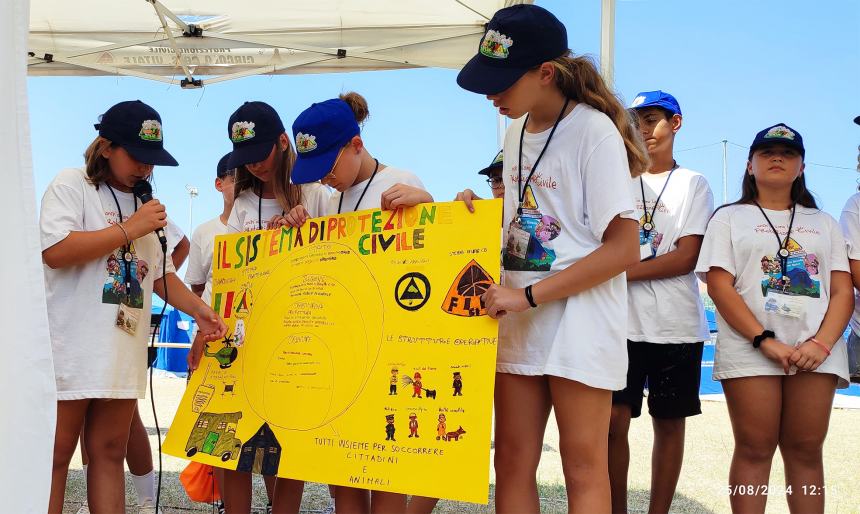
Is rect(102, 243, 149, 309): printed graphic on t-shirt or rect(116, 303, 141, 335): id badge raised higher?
rect(102, 243, 149, 309): printed graphic on t-shirt

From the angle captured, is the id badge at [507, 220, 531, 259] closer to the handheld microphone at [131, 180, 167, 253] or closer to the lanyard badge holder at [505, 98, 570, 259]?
the lanyard badge holder at [505, 98, 570, 259]

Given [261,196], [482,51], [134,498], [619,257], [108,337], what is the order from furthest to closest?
[134,498] < [261,196] < [108,337] < [482,51] < [619,257]

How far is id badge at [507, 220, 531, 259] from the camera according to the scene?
2.22 meters

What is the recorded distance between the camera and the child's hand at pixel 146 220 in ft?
8.86

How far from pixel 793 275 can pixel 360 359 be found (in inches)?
68.9

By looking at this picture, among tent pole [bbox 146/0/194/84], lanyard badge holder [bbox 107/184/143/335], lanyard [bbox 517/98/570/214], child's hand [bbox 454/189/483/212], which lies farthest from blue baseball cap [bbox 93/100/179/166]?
tent pole [bbox 146/0/194/84]

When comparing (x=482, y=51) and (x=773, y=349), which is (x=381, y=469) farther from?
(x=773, y=349)

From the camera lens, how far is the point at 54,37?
609cm

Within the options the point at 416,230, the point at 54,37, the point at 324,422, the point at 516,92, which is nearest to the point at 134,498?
the point at 324,422

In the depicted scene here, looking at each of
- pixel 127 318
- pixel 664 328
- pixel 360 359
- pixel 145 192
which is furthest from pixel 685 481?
pixel 145 192

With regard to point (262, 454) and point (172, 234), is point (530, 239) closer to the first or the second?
point (262, 454)

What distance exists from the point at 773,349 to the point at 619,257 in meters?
1.15

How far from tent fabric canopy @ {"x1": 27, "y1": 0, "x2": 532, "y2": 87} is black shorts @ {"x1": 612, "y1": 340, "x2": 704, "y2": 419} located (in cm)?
330

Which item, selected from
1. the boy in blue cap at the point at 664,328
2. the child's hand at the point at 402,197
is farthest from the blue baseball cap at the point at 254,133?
the boy in blue cap at the point at 664,328
